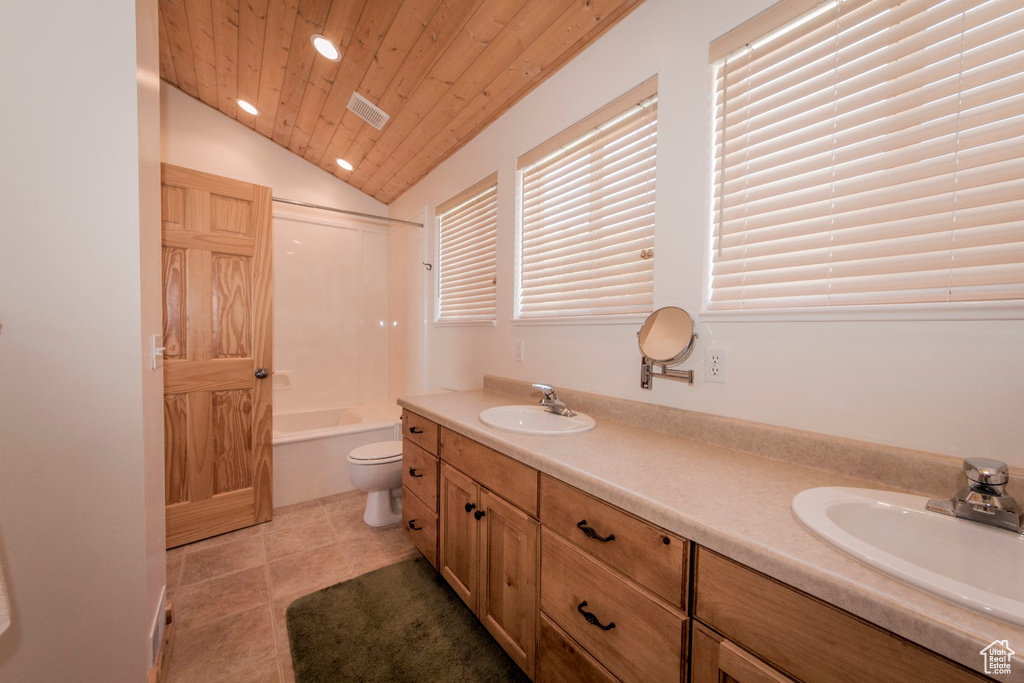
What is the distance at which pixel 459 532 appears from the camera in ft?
4.98

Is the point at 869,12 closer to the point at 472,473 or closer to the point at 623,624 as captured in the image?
the point at 623,624

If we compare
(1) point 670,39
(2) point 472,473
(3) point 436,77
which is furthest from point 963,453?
(3) point 436,77

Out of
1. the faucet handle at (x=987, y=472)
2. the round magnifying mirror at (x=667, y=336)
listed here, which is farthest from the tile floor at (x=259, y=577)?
the faucet handle at (x=987, y=472)

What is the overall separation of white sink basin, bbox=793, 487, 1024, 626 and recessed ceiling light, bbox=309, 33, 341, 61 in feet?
9.11

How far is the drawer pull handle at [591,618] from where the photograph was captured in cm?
88

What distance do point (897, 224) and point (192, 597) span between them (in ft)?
9.64

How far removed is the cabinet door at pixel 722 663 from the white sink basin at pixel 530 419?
0.74m

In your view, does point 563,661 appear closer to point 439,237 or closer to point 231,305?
point 231,305

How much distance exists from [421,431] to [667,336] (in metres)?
1.23

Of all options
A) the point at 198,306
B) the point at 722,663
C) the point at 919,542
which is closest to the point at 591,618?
the point at 722,663

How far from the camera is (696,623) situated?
2.35 ft

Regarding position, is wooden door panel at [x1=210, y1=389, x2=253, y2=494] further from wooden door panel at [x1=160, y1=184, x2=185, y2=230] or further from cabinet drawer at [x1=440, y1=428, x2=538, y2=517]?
cabinet drawer at [x1=440, y1=428, x2=538, y2=517]

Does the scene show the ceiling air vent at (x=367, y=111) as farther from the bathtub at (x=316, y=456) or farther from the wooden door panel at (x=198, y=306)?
the bathtub at (x=316, y=456)

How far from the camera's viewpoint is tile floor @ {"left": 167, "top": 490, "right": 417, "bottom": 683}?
4.48 ft
